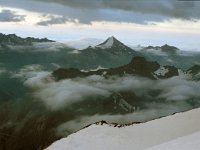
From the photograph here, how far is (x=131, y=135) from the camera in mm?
8805

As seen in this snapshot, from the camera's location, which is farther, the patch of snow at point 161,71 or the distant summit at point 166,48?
the distant summit at point 166,48

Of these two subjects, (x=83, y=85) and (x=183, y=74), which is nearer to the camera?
(x=83, y=85)

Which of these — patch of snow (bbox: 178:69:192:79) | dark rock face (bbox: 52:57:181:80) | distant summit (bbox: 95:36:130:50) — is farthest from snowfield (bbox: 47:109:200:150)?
distant summit (bbox: 95:36:130:50)

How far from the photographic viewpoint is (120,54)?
10.8 m

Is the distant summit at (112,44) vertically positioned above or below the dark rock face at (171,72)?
above

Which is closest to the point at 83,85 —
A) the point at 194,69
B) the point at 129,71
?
the point at 129,71

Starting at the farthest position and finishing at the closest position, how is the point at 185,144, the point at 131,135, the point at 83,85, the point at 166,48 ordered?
the point at 166,48 < the point at 83,85 < the point at 131,135 < the point at 185,144

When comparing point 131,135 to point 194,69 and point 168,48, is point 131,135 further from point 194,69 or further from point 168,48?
point 168,48

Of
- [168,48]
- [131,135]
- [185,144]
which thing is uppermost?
[168,48]

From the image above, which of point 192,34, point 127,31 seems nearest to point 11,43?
point 127,31

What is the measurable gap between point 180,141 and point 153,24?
4.38 m

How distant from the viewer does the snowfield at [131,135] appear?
855cm

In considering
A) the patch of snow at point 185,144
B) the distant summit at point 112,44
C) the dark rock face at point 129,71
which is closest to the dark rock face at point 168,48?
the dark rock face at point 129,71

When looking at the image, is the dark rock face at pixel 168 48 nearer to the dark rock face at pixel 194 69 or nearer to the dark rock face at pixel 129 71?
the dark rock face at pixel 129 71
